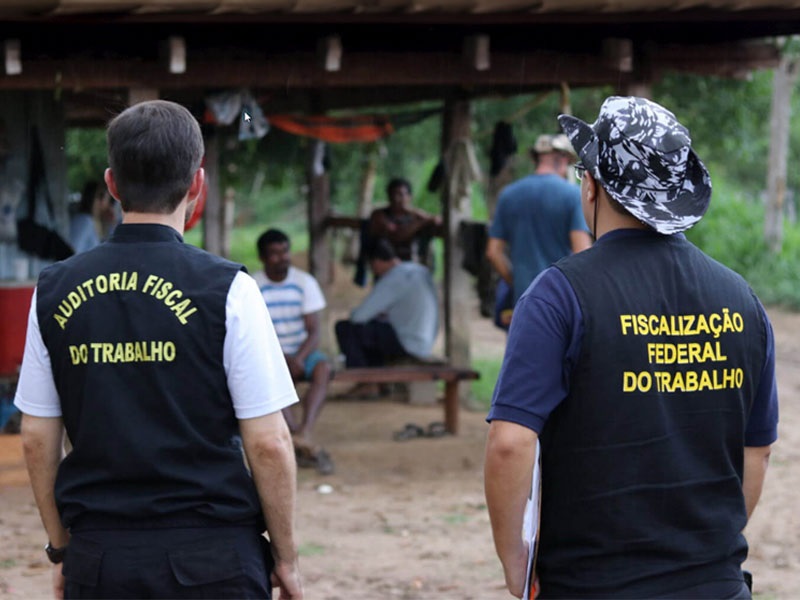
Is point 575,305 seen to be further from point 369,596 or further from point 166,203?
point 369,596

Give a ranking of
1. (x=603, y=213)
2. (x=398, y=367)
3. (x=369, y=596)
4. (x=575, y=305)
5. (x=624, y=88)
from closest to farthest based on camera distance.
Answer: (x=575, y=305) < (x=603, y=213) < (x=369, y=596) < (x=624, y=88) < (x=398, y=367)

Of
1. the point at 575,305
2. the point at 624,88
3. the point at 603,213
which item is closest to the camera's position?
the point at 575,305

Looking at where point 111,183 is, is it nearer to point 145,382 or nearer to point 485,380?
point 145,382

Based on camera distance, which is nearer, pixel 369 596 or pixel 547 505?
pixel 547 505

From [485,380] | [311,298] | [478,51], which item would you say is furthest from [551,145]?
[485,380]

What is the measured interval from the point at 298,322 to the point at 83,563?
552 centimetres

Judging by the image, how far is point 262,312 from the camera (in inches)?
95.2

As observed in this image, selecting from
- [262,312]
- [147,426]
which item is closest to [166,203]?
[262,312]

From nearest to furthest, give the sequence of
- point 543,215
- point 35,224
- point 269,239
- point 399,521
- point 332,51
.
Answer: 1. point 399,521
2. point 332,51
3. point 543,215
4. point 269,239
5. point 35,224

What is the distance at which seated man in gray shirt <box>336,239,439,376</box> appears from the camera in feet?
30.5

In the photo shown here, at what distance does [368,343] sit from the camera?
928 centimetres

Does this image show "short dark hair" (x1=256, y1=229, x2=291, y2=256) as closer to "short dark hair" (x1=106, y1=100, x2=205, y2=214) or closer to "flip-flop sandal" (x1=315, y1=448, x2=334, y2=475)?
"flip-flop sandal" (x1=315, y1=448, x2=334, y2=475)

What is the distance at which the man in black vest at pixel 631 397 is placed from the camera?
2.24 m

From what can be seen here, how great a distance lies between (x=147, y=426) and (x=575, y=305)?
893 mm
